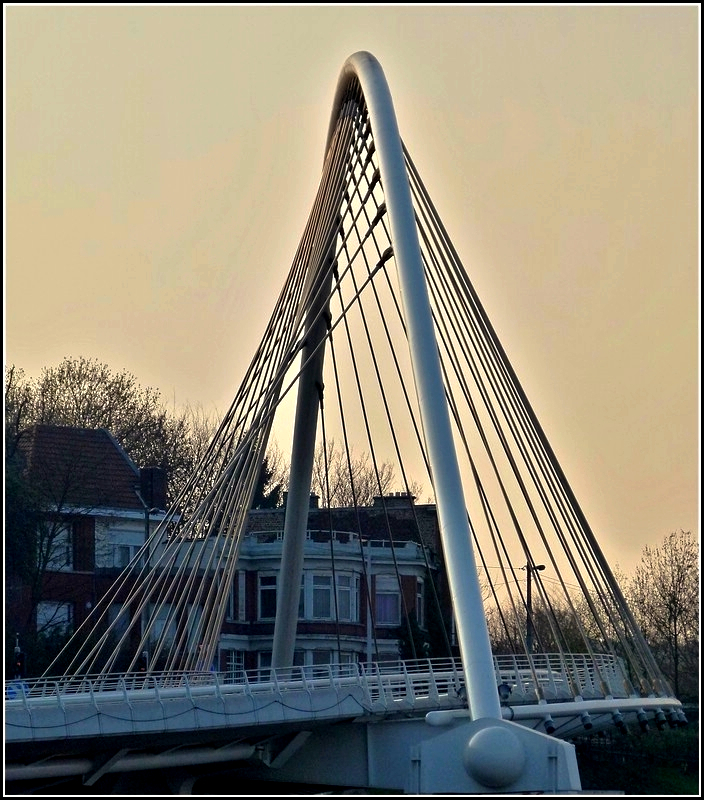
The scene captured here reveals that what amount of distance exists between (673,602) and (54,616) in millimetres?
25160

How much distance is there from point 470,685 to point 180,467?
49354 mm

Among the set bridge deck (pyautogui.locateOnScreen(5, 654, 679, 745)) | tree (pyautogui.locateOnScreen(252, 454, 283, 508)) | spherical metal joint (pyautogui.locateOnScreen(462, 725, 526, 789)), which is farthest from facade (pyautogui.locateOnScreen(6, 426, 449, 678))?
spherical metal joint (pyautogui.locateOnScreen(462, 725, 526, 789))

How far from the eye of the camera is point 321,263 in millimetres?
35156

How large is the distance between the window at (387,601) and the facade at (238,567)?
4 centimetres

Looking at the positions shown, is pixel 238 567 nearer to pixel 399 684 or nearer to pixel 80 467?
pixel 80 467

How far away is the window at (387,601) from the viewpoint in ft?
204

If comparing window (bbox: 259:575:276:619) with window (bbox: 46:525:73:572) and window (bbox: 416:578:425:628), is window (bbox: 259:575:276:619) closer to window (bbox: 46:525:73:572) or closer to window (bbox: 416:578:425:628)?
window (bbox: 416:578:425:628)

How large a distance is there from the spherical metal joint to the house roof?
117ft

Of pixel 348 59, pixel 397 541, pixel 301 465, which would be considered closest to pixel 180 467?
pixel 397 541

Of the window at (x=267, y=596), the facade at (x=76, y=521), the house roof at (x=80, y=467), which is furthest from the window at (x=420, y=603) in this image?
the house roof at (x=80, y=467)

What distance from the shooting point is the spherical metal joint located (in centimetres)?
2427

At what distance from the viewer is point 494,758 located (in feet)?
79.5

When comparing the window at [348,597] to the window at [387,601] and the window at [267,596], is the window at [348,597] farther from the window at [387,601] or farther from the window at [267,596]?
the window at [267,596]

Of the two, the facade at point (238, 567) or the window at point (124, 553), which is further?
the window at point (124, 553)
